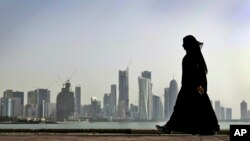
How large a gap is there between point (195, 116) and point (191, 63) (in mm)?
1204

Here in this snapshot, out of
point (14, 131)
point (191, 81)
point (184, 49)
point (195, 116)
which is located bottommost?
point (14, 131)

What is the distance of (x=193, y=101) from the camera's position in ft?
30.8

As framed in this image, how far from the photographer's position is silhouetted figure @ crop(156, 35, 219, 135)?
9.13 m

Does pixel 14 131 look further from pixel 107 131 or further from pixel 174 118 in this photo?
pixel 174 118

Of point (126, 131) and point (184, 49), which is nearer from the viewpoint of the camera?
point (184, 49)

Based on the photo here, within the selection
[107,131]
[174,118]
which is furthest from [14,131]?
[174,118]

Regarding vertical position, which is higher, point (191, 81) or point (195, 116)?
point (191, 81)

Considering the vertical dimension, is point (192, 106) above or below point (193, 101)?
below

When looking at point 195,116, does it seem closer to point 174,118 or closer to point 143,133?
point 174,118

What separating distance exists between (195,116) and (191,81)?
793 millimetres

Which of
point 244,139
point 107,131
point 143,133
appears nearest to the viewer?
point 244,139

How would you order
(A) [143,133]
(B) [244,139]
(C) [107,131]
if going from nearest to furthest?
(B) [244,139] → (A) [143,133] → (C) [107,131]

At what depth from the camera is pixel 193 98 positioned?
940cm

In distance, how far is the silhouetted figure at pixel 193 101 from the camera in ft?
30.0
